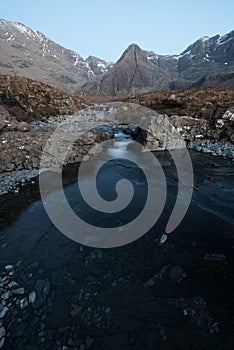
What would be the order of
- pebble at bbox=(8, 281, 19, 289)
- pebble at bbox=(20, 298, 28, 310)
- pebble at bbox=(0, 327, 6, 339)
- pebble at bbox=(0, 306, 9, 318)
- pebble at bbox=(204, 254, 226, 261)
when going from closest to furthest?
pebble at bbox=(0, 327, 6, 339)
pebble at bbox=(0, 306, 9, 318)
pebble at bbox=(20, 298, 28, 310)
pebble at bbox=(8, 281, 19, 289)
pebble at bbox=(204, 254, 226, 261)

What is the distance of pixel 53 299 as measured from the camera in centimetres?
612

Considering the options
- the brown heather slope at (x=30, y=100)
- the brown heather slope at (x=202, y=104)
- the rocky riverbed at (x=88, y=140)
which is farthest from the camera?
the brown heather slope at (x=30, y=100)

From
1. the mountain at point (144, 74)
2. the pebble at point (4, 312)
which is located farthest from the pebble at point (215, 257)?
the mountain at point (144, 74)

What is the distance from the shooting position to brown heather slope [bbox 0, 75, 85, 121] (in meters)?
31.7

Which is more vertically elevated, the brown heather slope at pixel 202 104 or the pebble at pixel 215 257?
the brown heather slope at pixel 202 104

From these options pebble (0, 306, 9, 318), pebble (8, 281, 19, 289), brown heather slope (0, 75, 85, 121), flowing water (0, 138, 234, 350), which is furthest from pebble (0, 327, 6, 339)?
brown heather slope (0, 75, 85, 121)

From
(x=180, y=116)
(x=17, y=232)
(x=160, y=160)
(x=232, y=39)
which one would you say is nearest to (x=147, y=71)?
(x=232, y=39)

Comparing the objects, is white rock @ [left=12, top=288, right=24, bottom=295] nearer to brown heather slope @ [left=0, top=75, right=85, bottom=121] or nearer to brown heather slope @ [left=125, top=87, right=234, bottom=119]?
brown heather slope @ [left=0, top=75, right=85, bottom=121]

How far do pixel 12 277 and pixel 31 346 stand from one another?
2217mm

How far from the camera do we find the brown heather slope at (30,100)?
104 feet

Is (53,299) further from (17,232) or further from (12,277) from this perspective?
(17,232)

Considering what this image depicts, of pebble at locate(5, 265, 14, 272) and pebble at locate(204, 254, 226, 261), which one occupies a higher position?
pebble at locate(204, 254, 226, 261)

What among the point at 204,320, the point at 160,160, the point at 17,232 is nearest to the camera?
the point at 204,320

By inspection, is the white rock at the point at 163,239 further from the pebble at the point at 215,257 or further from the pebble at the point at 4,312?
the pebble at the point at 4,312
